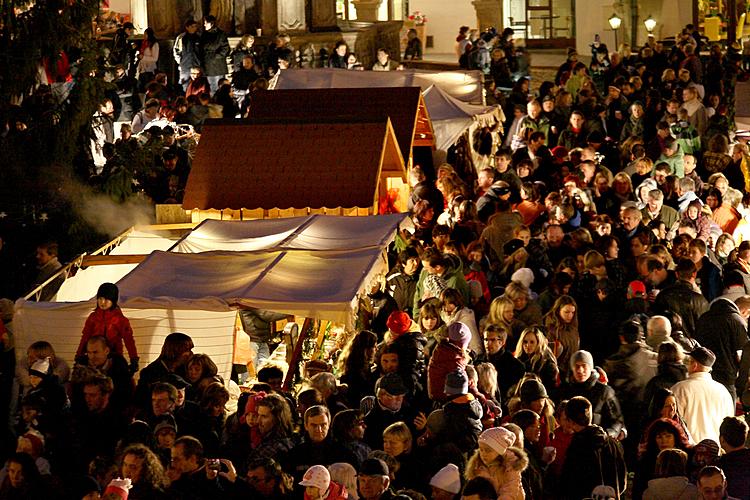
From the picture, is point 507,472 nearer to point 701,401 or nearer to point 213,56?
point 701,401

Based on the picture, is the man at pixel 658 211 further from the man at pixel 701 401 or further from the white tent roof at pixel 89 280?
the man at pixel 701 401

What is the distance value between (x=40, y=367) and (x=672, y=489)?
14.8 ft

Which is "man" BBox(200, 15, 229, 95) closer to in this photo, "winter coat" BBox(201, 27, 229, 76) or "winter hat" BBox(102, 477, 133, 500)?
"winter coat" BBox(201, 27, 229, 76)

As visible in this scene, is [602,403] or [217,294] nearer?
[602,403]

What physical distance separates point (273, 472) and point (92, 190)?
9.80m

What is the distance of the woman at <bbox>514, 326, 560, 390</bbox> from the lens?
12180 millimetres

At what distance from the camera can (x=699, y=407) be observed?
37.9 ft

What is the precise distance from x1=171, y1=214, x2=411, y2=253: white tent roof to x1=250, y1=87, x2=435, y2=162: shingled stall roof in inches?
160

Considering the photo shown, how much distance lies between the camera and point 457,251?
15719 mm

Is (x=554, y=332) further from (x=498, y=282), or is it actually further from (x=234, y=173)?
(x=234, y=173)

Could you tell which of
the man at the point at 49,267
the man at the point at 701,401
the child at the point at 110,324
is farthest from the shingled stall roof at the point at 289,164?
the man at the point at 701,401

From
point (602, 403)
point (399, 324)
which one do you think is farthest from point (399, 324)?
point (602, 403)

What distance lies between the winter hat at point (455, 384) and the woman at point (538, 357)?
1.33 meters

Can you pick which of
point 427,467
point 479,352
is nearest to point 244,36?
point 479,352
